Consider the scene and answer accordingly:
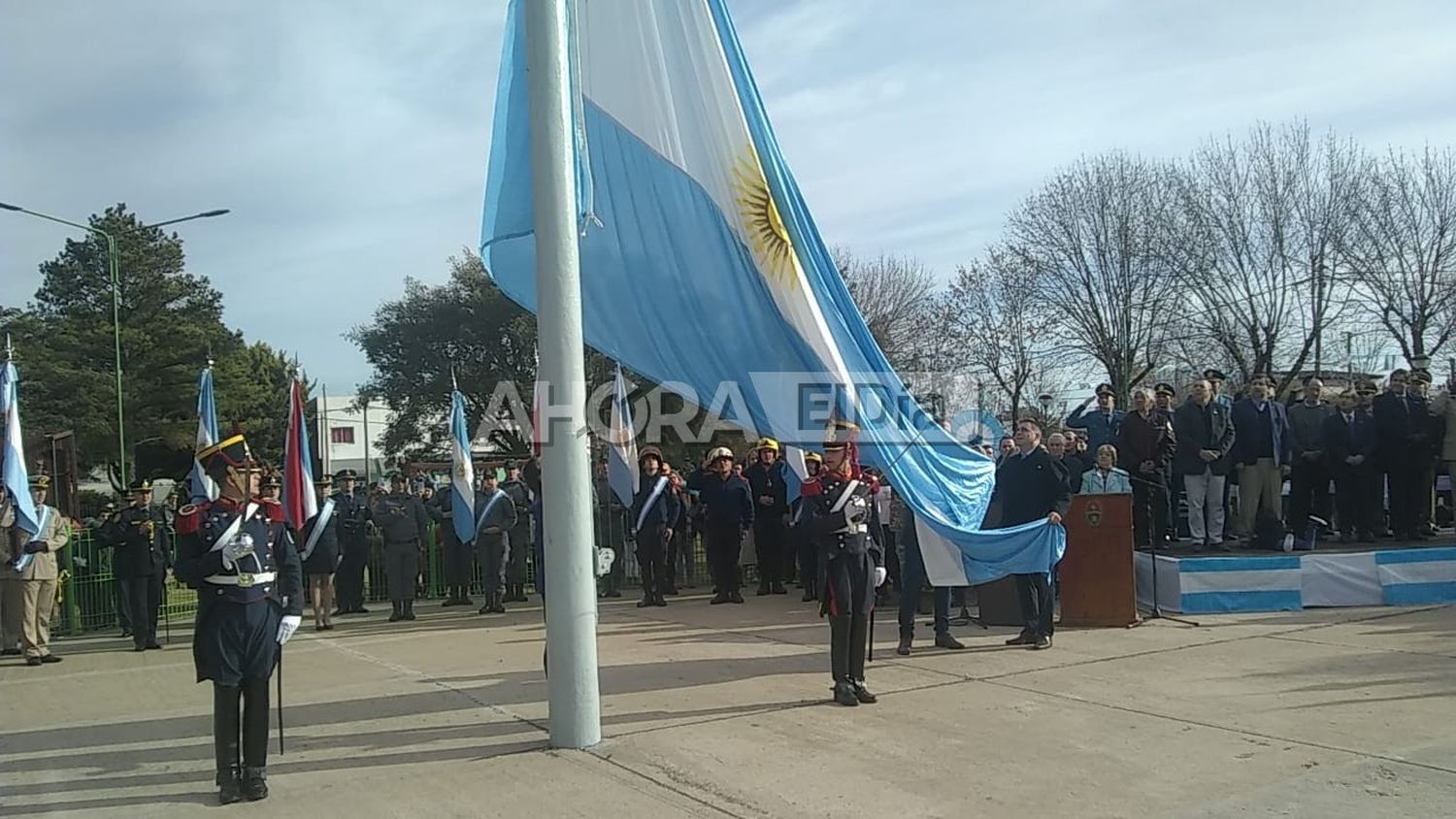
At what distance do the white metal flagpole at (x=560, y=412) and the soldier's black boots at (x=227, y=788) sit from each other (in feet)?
5.80

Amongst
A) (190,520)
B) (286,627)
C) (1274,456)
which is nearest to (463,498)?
(286,627)

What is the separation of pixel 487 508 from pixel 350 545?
1994 millimetres

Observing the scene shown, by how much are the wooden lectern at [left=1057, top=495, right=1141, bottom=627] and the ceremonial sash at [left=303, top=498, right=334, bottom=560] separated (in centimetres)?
871

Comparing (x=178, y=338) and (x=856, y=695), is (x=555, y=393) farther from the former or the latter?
(x=178, y=338)

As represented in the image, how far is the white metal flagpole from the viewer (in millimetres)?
6844

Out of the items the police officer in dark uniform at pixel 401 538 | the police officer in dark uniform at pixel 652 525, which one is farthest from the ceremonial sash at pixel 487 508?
the police officer in dark uniform at pixel 652 525

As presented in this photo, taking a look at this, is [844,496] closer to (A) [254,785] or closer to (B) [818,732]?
(B) [818,732]

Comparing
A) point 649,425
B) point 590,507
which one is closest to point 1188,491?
point 590,507

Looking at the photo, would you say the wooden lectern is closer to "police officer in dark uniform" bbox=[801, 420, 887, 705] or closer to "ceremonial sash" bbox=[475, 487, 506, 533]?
"police officer in dark uniform" bbox=[801, 420, 887, 705]

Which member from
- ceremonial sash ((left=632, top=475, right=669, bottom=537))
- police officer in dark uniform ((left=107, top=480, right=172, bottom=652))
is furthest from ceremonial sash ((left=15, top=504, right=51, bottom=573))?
ceremonial sash ((left=632, top=475, right=669, bottom=537))

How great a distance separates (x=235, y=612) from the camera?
21.2 ft

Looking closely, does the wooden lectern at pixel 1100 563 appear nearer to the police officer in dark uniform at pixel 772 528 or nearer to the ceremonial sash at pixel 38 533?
the police officer in dark uniform at pixel 772 528

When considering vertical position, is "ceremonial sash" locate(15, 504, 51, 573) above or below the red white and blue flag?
below

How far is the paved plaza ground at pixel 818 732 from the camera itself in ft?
19.2
